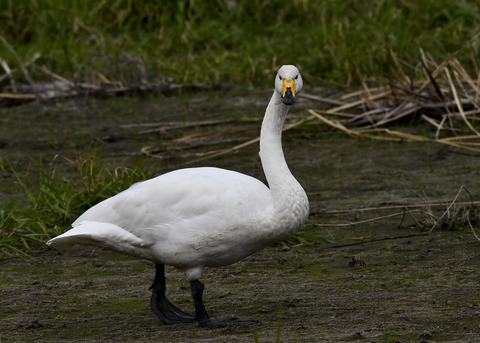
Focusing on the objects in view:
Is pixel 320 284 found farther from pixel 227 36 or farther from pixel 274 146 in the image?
pixel 227 36

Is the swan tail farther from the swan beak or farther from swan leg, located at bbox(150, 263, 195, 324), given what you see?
the swan beak

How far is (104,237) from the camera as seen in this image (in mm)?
3662

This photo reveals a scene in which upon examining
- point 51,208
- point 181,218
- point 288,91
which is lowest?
point 51,208

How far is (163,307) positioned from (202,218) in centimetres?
50

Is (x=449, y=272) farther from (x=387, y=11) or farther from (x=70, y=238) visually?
(x=387, y=11)

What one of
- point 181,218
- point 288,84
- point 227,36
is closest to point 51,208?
point 181,218

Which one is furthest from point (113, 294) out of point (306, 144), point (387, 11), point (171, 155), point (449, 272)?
point (387, 11)

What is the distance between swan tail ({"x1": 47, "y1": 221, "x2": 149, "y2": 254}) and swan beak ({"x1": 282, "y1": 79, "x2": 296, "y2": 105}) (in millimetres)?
836

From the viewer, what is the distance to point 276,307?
3.75 meters

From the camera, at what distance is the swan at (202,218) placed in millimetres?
3492

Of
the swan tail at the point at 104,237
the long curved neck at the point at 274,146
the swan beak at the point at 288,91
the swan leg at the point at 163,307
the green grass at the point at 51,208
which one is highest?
the swan beak at the point at 288,91

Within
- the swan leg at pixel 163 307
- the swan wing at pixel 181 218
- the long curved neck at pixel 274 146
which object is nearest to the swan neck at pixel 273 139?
the long curved neck at pixel 274 146

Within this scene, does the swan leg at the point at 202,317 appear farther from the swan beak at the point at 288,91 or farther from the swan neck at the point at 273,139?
the swan beak at the point at 288,91

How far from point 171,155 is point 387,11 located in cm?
409
